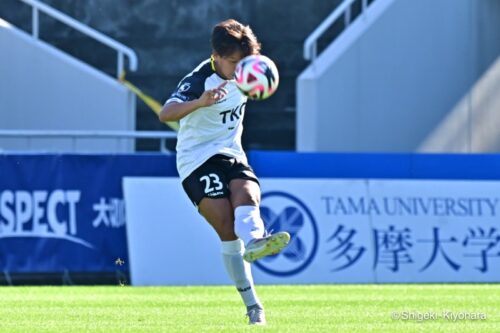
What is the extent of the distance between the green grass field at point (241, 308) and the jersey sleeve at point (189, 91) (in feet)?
4.82

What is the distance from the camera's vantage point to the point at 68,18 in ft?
60.8

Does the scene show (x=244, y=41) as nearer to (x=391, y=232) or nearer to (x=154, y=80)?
(x=391, y=232)

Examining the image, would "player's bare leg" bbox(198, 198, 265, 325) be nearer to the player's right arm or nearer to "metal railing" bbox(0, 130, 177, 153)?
the player's right arm

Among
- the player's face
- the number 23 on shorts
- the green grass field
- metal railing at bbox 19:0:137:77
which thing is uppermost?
metal railing at bbox 19:0:137:77

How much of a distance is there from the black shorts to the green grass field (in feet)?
2.83

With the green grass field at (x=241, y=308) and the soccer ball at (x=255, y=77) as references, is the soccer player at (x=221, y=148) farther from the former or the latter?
the green grass field at (x=241, y=308)

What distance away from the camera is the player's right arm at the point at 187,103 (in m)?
8.78

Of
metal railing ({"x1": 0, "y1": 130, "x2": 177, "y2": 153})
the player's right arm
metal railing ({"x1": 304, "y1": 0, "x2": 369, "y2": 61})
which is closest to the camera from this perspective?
the player's right arm

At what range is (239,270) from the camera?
9117 millimetres

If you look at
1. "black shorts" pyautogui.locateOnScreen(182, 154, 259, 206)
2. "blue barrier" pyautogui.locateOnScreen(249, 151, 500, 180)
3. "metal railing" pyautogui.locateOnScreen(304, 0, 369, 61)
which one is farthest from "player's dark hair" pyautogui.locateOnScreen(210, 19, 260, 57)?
"metal railing" pyautogui.locateOnScreen(304, 0, 369, 61)

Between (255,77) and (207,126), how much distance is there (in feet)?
2.50

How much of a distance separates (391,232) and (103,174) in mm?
3397

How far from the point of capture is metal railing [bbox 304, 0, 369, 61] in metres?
17.5

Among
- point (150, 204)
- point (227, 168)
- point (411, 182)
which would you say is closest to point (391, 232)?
point (411, 182)
